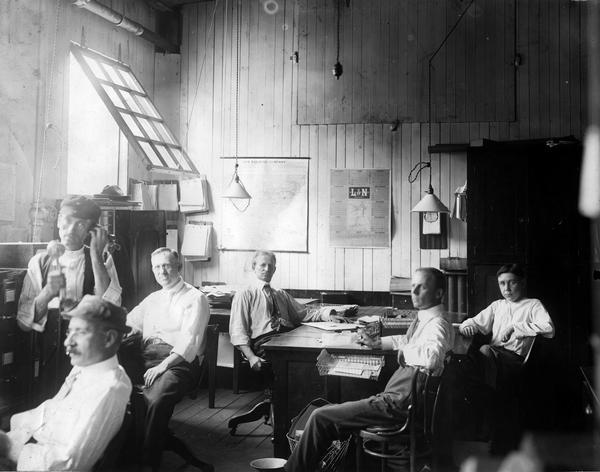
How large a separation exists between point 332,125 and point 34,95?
4158 millimetres

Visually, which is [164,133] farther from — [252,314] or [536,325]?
[536,325]

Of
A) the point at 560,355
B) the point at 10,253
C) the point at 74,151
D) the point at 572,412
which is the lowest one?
the point at 572,412

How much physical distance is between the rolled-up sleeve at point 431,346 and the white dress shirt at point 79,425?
165cm

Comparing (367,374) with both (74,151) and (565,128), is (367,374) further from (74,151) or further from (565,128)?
(565,128)

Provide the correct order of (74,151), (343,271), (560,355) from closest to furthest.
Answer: (74,151)
(560,355)
(343,271)

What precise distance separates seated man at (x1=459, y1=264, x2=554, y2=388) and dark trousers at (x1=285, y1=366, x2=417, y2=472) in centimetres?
154

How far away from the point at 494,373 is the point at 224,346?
329 cm

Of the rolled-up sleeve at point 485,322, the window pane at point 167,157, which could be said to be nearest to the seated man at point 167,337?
the rolled-up sleeve at point 485,322

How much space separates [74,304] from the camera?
2.66m

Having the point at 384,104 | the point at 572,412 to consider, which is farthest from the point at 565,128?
the point at 572,412

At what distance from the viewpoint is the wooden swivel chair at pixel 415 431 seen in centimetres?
346

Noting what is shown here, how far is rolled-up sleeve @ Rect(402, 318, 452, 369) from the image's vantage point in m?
3.46

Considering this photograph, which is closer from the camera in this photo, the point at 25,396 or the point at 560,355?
the point at 25,396

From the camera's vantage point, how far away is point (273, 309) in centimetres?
545
